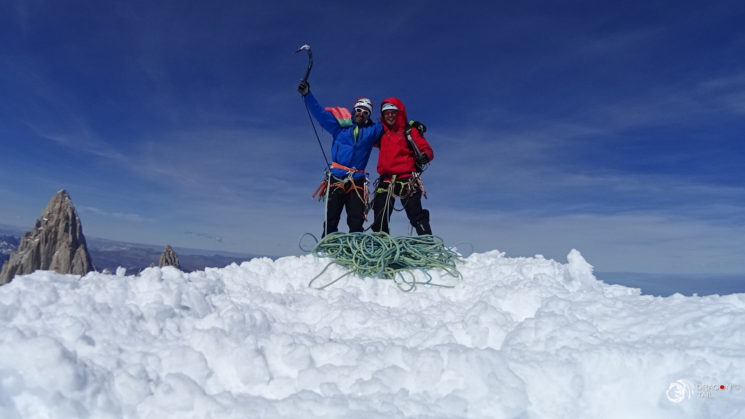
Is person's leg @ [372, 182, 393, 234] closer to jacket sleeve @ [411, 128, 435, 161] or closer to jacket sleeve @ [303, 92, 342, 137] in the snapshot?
jacket sleeve @ [411, 128, 435, 161]

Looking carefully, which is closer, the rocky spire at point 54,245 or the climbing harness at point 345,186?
the climbing harness at point 345,186

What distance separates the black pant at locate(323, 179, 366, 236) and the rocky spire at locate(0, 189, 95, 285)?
6600 inches

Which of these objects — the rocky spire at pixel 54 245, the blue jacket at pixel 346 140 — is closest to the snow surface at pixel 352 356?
the blue jacket at pixel 346 140

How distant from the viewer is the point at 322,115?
727 cm

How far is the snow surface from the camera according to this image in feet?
7.52

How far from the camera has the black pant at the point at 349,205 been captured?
7.30 meters

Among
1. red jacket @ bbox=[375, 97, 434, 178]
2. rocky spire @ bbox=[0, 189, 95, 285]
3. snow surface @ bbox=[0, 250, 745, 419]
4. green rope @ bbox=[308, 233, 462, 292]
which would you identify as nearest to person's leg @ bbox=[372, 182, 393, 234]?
red jacket @ bbox=[375, 97, 434, 178]

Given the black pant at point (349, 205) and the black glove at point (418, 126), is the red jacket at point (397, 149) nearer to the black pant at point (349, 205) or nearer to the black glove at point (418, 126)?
the black glove at point (418, 126)

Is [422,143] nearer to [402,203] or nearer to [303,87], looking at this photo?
[402,203]

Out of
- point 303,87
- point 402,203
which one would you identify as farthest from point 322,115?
point 402,203

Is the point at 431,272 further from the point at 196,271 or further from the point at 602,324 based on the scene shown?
the point at 196,271

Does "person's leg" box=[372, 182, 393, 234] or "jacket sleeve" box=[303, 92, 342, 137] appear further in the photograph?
"person's leg" box=[372, 182, 393, 234]

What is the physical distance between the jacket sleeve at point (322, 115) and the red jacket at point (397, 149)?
923 millimetres

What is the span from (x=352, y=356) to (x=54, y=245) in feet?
624
